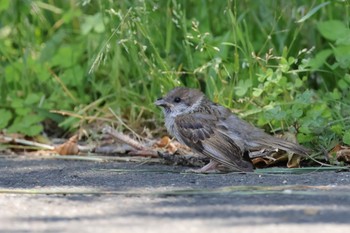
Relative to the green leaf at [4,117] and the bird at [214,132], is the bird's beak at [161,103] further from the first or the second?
the green leaf at [4,117]

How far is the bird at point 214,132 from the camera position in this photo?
5.86m

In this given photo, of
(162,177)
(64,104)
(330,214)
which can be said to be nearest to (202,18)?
(64,104)

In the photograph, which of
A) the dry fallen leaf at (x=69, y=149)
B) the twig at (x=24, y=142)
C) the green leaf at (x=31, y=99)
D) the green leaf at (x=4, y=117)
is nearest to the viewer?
the dry fallen leaf at (x=69, y=149)

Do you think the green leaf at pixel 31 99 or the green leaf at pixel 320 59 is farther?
the green leaf at pixel 31 99

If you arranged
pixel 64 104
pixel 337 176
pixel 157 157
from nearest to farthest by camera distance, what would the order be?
1. pixel 337 176
2. pixel 157 157
3. pixel 64 104

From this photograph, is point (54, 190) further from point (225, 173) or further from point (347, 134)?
point (347, 134)

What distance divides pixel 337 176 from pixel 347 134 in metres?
0.52

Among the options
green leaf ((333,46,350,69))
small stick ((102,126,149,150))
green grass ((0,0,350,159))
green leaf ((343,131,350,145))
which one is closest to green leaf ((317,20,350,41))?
green grass ((0,0,350,159))

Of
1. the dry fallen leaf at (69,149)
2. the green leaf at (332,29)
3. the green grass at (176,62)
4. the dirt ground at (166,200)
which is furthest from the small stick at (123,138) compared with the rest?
the green leaf at (332,29)

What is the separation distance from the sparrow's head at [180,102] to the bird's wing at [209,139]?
106 mm

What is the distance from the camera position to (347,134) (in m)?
5.89

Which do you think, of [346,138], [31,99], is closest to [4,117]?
[31,99]

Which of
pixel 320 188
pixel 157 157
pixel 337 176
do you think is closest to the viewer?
pixel 320 188

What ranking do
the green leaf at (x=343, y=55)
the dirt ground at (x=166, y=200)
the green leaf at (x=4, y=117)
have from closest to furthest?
the dirt ground at (x=166, y=200) < the green leaf at (x=343, y=55) < the green leaf at (x=4, y=117)
